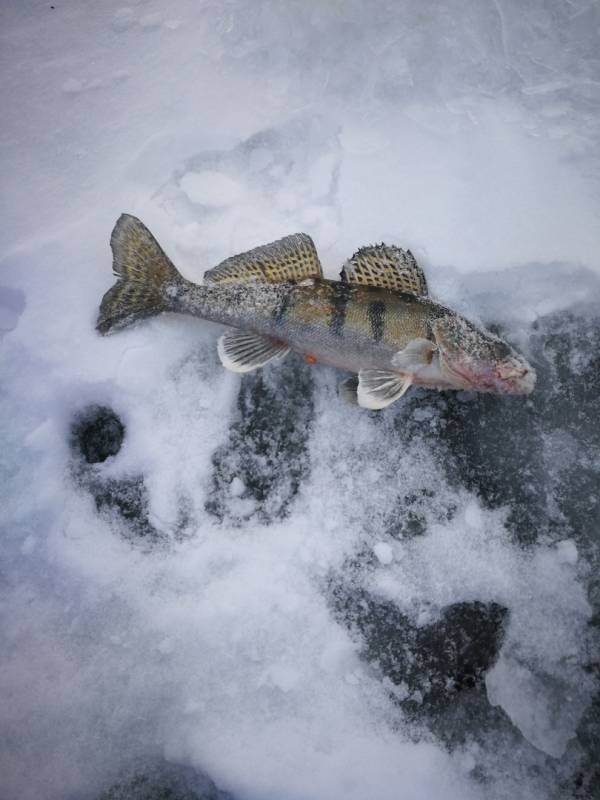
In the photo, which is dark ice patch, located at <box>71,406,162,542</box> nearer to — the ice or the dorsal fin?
the dorsal fin

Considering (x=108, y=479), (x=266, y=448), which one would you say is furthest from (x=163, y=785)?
(x=266, y=448)

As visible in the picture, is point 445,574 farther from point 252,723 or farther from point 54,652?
point 54,652

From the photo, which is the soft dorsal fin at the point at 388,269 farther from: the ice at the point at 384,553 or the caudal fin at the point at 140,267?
the ice at the point at 384,553

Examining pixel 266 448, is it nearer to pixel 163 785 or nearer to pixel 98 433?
pixel 98 433

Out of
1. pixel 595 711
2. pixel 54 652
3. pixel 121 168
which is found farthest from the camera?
pixel 121 168

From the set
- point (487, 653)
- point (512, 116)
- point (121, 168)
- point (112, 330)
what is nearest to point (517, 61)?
point (512, 116)

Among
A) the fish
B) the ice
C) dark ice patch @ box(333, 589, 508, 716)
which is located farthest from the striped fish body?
dark ice patch @ box(333, 589, 508, 716)
